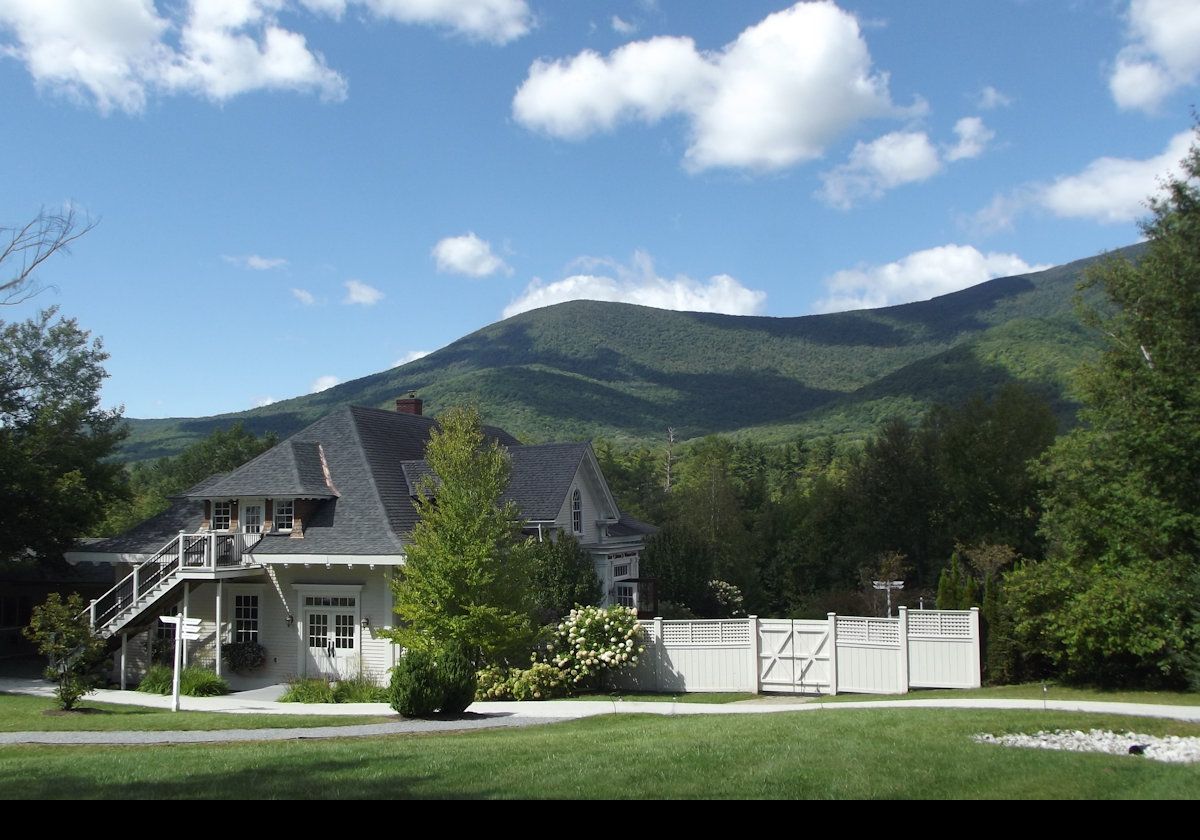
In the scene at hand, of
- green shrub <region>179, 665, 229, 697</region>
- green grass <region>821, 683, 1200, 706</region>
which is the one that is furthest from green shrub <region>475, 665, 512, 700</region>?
green grass <region>821, 683, 1200, 706</region>

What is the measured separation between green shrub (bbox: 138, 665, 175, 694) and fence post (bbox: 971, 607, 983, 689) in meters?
18.2

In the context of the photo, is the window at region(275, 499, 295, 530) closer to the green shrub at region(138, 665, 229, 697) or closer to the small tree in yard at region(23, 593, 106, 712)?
the green shrub at region(138, 665, 229, 697)

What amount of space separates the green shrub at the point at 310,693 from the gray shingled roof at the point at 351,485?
3404 mm

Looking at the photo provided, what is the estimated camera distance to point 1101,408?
76.7ft

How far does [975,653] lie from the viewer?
20703 mm

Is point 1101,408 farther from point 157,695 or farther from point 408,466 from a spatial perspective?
point 157,695

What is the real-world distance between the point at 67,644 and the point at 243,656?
4557 mm

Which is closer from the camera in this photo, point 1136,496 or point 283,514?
point 1136,496

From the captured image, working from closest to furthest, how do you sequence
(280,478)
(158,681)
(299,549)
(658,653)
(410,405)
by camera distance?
(658,653), (158,681), (299,549), (280,478), (410,405)

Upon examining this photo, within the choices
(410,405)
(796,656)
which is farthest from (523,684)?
(410,405)

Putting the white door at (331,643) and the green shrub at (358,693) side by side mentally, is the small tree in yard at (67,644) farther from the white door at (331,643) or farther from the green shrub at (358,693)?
the green shrub at (358,693)

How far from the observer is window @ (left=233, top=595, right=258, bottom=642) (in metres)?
26.1

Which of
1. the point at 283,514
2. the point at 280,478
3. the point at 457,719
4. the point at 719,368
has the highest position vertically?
the point at 719,368

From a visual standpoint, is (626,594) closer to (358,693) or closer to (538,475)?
(538,475)
